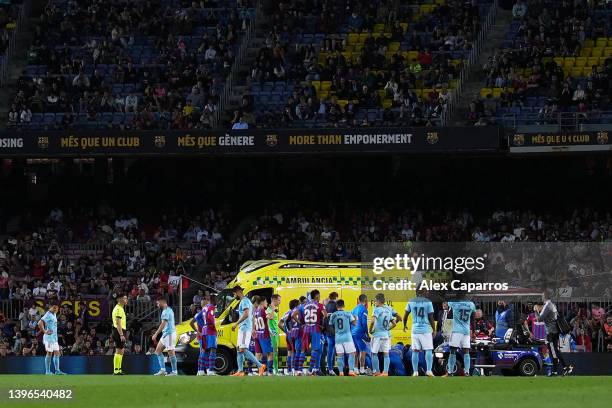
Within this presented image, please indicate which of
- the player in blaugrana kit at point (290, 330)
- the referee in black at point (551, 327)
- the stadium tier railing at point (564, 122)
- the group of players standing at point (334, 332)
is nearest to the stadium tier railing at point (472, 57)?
the stadium tier railing at point (564, 122)

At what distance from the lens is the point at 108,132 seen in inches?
1563

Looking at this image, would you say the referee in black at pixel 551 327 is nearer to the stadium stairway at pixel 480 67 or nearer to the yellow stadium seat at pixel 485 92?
the stadium stairway at pixel 480 67

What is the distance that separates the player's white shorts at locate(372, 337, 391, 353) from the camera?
26609 mm

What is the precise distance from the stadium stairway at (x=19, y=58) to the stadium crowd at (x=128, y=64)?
2.04 feet

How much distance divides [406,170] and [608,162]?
5.68 m

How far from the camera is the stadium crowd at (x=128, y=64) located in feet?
136

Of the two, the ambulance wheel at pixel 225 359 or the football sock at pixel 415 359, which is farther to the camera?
the ambulance wheel at pixel 225 359

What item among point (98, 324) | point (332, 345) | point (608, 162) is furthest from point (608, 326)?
point (98, 324)

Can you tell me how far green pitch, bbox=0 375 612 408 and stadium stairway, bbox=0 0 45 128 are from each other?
20680mm

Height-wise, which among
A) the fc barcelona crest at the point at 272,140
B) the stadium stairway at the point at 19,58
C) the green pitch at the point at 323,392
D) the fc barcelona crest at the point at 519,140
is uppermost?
the stadium stairway at the point at 19,58

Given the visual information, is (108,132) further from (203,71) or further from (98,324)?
(98,324)

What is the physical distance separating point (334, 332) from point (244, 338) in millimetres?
1750

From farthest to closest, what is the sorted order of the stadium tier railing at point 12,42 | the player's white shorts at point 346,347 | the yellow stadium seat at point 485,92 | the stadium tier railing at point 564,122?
the stadium tier railing at point 12,42
the yellow stadium seat at point 485,92
the stadium tier railing at point 564,122
the player's white shorts at point 346,347

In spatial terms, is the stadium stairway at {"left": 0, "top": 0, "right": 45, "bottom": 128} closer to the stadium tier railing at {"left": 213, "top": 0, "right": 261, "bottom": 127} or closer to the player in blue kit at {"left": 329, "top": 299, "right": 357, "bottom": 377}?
the stadium tier railing at {"left": 213, "top": 0, "right": 261, "bottom": 127}
